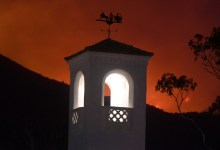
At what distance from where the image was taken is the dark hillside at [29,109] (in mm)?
44125

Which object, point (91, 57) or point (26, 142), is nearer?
point (91, 57)

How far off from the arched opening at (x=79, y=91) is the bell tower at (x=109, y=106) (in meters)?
0.49

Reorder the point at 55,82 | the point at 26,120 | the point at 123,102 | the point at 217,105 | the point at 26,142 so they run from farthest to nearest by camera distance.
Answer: the point at 55,82
the point at 26,120
the point at 26,142
the point at 217,105
the point at 123,102

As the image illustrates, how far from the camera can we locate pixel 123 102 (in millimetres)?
19750

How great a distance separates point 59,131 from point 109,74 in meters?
25.3

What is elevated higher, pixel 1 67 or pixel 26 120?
pixel 1 67

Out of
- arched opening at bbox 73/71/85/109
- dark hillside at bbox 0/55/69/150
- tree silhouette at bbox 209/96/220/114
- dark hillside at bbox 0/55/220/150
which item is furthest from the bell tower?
dark hillside at bbox 0/55/220/150

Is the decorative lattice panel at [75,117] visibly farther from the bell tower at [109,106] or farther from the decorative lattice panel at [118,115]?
the decorative lattice panel at [118,115]

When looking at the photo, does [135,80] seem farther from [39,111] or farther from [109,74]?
Result: [39,111]

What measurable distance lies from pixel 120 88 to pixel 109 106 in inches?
60.9

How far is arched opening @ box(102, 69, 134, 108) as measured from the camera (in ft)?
62.2

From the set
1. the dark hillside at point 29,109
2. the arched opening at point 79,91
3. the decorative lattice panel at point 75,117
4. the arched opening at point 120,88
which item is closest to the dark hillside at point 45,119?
the dark hillside at point 29,109

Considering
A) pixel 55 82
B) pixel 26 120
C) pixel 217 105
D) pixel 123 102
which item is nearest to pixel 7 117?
pixel 26 120

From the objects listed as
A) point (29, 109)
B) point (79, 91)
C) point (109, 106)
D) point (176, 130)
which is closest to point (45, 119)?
point (29, 109)
